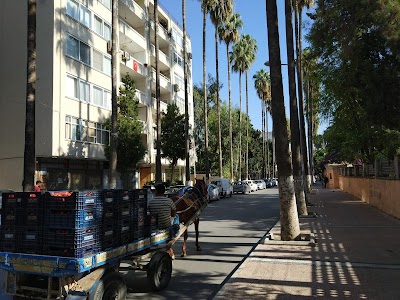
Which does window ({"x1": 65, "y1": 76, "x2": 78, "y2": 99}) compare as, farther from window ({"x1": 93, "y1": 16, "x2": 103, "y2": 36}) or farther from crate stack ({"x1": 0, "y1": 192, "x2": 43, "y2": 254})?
crate stack ({"x1": 0, "y1": 192, "x2": 43, "y2": 254})

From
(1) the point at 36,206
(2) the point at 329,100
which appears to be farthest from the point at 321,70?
(1) the point at 36,206

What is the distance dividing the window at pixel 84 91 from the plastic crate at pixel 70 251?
75.0 feet

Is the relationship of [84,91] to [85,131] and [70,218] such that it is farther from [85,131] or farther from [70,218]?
[70,218]

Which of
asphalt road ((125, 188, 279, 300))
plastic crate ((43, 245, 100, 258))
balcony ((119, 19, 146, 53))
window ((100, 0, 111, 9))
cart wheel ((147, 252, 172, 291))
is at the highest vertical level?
window ((100, 0, 111, 9))

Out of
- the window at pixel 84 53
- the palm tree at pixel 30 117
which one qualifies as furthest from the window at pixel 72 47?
the palm tree at pixel 30 117

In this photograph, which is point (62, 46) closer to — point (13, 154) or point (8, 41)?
point (8, 41)

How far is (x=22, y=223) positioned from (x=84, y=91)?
2314cm

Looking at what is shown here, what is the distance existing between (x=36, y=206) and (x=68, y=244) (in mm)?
743

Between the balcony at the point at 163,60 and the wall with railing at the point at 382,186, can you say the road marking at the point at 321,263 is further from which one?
the balcony at the point at 163,60

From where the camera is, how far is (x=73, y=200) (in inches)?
210

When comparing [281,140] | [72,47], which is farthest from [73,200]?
[72,47]

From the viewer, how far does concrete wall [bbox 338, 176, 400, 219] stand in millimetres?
16609

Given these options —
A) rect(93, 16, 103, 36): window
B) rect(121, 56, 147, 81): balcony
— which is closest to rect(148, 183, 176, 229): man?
rect(93, 16, 103, 36): window

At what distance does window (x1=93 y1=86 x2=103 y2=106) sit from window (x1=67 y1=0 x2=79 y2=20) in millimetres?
4837
